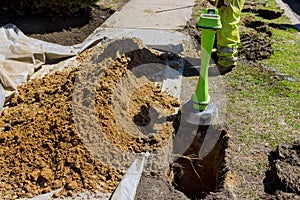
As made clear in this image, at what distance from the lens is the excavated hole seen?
346 centimetres

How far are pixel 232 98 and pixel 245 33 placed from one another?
2.51m

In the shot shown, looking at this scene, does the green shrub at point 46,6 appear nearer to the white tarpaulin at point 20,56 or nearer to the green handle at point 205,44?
the white tarpaulin at point 20,56

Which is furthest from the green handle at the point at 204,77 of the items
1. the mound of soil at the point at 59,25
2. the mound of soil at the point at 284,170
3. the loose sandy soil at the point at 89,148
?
the mound of soil at the point at 59,25

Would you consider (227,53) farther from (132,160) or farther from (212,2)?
(212,2)

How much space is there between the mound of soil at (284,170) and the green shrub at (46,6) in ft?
17.6

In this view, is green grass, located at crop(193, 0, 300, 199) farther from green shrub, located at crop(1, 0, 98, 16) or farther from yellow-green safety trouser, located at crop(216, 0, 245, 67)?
green shrub, located at crop(1, 0, 98, 16)

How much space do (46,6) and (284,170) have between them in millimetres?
5847

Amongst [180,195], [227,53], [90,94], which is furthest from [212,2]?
[180,195]

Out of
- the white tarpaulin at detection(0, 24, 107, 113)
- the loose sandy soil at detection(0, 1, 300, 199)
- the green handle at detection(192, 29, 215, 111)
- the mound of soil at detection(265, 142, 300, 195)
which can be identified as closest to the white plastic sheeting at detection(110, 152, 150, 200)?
the loose sandy soil at detection(0, 1, 300, 199)

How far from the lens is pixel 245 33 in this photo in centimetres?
636

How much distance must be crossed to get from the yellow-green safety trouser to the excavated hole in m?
1.69

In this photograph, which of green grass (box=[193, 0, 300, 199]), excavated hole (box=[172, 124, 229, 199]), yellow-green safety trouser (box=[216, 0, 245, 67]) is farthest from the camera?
yellow-green safety trouser (box=[216, 0, 245, 67])

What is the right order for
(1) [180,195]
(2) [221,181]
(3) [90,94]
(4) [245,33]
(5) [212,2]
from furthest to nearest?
(5) [212,2], (4) [245,33], (3) [90,94], (2) [221,181], (1) [180,195]

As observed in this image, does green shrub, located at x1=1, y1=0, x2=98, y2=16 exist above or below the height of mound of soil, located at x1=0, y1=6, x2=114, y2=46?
above
